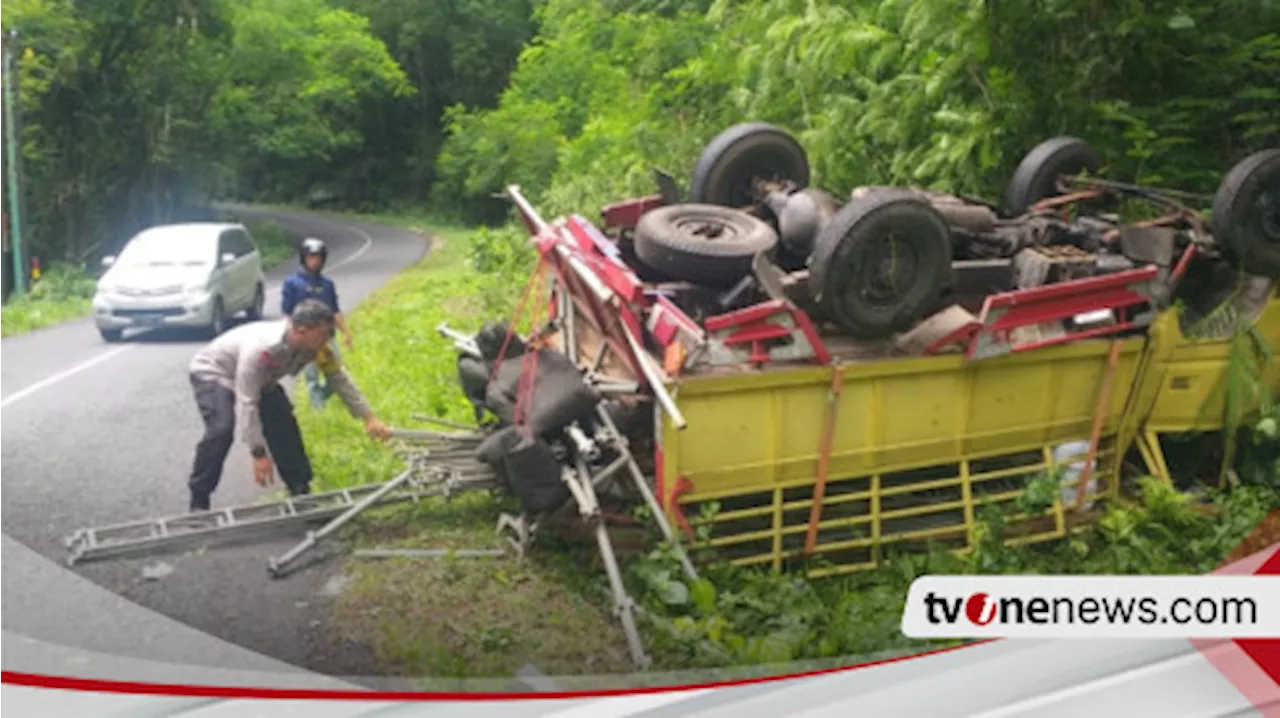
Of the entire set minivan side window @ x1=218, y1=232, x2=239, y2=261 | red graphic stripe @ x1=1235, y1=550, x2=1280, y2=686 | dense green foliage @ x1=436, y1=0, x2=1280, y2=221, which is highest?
dense green foliage @ x1=436, y1=0, x2=1280, y2=221

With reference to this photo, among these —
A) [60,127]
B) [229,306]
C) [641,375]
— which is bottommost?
[641,375]

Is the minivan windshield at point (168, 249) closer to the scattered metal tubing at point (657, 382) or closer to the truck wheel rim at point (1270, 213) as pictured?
the scattered metal tubing at point (657, 382)

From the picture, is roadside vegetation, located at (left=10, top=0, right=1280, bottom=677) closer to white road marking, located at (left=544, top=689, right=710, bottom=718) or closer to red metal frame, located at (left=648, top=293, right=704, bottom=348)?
white road marking, located at (left=544, top=689, right=710, bottom=718)

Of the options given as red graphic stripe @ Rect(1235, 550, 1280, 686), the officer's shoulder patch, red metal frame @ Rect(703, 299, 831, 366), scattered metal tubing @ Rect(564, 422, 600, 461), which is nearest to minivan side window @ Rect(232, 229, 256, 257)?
the officer's shoulder patch

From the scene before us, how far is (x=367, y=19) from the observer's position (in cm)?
142

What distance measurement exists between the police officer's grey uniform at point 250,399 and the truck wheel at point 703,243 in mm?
459

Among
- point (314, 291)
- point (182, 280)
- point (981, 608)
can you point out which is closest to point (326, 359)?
point (314, 291)

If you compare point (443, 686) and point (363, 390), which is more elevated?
point (363, 390)

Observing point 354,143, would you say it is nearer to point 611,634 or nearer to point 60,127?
point 60,127

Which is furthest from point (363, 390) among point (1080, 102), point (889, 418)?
point (1080, 102)

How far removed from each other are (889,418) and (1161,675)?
2.28 ft

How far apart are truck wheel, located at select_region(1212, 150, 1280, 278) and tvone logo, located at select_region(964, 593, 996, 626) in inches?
25.9

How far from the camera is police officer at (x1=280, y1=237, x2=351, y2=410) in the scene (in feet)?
4.62

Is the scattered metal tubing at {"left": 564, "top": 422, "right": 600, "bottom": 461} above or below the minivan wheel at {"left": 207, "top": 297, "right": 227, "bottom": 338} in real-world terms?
below
